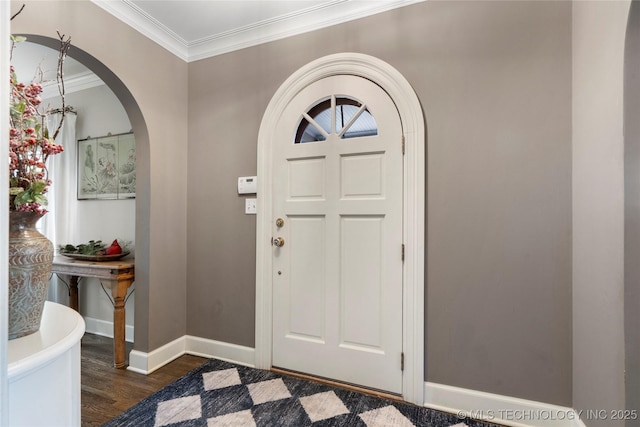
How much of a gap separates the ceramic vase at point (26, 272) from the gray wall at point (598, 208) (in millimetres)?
1975

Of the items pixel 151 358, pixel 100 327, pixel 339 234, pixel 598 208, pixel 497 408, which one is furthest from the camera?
pixel 100 327

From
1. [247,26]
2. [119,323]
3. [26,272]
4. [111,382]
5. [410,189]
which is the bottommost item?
[111,382]

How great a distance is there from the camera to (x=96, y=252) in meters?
2.54

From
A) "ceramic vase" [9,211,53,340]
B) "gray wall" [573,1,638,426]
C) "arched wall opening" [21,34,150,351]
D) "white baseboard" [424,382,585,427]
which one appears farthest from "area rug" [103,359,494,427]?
"ceramic vase" [9,211,53,340]

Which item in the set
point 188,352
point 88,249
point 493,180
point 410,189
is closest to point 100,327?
point 88,249

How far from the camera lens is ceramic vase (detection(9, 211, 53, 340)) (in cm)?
82

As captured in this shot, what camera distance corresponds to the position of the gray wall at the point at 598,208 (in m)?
1.19

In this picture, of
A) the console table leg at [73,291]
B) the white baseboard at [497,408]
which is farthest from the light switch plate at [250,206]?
the console table leg at [73,291]

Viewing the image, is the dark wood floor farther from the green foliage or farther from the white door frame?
the white door frame

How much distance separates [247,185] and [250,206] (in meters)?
0.16

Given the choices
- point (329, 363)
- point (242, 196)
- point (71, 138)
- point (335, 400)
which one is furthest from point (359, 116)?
point (71, 138)

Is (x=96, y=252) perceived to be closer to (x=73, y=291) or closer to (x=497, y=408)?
(x=73, y=291)

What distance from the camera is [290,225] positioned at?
2.18m

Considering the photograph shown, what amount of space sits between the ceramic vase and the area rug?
1146 millimetres
